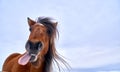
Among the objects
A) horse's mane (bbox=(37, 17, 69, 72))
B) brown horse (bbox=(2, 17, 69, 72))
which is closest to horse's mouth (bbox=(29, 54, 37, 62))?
brown horse (bbox=(2, 17, 69, 72))

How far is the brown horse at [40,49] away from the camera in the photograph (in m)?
3.66

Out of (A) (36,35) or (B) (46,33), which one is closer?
(A) (36,35)

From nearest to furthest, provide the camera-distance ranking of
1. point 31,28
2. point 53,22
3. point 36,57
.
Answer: point 36,57 → point 31,28 → point 53,22

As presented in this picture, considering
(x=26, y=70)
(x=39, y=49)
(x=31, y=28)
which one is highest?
(x=31, y=28)

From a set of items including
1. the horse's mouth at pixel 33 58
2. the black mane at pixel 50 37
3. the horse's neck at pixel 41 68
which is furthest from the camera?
the black mane at pixel 50 37

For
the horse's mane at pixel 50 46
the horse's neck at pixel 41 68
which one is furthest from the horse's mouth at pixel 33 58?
the horse's mane at pixel 50 46

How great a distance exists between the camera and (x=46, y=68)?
4137 millimetres

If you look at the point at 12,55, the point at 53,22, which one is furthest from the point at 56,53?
the point at 12,55

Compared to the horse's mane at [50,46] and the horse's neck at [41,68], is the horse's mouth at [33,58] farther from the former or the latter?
the horse's mane at [50,46]

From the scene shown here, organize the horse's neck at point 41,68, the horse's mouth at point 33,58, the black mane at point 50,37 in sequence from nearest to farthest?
the horse's mouth at point 33,58 < the horse's neck at point 41,68 < the black mane at point 50,37

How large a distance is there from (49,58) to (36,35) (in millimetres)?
533

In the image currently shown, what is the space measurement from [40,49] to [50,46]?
40 cm

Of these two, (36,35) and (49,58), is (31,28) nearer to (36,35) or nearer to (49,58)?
(36,35)

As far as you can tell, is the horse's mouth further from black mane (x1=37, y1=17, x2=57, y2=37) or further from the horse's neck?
black mane (x1=37, y1=17, x2=57, y2=37)
